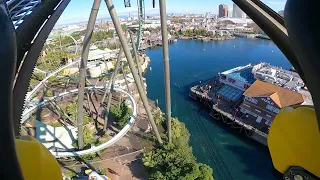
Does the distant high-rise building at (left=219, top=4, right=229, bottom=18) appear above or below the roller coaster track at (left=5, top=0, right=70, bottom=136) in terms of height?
above

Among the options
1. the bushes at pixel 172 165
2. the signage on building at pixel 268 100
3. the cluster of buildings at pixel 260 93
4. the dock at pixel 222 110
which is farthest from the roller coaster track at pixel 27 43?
the signage on building at pixel 268 100

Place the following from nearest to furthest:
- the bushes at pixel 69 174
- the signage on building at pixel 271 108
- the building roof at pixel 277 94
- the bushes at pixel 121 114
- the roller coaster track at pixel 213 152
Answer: the bushes at pixel 69 174 → the roller coaster track at pixel 213 152 → the bushes at pixel 121 114 → the building roof at pixel 277 94 → the signage on building at pixel 271 108

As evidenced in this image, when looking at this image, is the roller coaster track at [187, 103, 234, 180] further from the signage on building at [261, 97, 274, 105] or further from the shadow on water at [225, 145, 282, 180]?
the signage on building at [261, 97, 274, 105]

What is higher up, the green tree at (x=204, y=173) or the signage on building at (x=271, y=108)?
the signage on building at (x=271, y=108)

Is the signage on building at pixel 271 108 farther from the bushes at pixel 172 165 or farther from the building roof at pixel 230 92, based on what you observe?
the bushes at pixel 172 165

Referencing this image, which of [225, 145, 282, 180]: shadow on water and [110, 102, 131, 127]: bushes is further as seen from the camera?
[110, 102, 131, 127]: bushes

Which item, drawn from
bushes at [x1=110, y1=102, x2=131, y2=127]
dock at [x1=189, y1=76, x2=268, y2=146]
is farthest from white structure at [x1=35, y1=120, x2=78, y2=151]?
dock at [x1=189, y1=76, x2=268, y2=146]

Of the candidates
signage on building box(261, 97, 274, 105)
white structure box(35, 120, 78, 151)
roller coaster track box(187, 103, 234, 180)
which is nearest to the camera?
white structure box(35, 120, 78, 151)

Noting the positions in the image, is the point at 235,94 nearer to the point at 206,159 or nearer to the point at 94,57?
the point at 206,159
